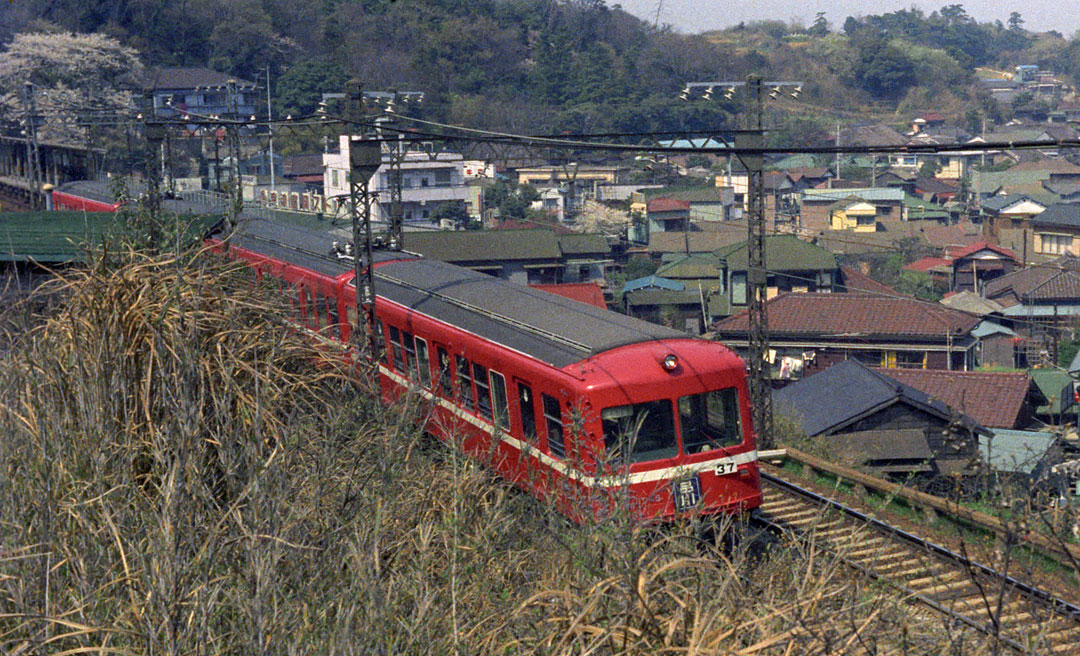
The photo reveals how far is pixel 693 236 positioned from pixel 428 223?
11.4 m

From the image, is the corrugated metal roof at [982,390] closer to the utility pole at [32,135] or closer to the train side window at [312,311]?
the train side window at [312,311]

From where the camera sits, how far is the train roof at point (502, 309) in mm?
8273

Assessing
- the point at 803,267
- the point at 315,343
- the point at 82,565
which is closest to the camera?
the point at 82,565

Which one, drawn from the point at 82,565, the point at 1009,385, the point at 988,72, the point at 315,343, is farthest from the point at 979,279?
the point at 988,72

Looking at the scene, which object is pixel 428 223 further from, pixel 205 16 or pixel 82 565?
pixel 82 565

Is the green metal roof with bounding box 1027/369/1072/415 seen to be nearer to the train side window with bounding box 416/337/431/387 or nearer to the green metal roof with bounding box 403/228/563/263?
the green metal roof with bounding box 403/228/563/263

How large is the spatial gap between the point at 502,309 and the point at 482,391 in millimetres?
796

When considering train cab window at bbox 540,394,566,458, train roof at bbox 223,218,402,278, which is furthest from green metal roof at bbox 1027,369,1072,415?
train cab window at bbox 540,394,566,458

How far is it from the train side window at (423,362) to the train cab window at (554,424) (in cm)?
231

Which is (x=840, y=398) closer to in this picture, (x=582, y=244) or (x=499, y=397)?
(x=499, y=397)

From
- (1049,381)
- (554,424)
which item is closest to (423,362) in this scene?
(554,424)

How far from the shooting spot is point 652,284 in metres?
33.8

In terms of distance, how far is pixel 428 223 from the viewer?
39.9m

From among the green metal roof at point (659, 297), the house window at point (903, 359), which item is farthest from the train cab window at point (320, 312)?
the house window at point (903, 359)
